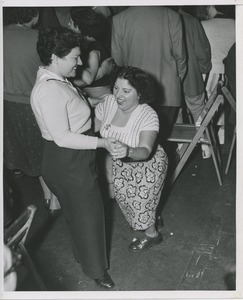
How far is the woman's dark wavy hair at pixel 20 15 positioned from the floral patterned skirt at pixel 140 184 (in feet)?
4.01

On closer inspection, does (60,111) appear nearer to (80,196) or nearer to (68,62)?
(68,62)

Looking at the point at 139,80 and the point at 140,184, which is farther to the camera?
the point at 140,184

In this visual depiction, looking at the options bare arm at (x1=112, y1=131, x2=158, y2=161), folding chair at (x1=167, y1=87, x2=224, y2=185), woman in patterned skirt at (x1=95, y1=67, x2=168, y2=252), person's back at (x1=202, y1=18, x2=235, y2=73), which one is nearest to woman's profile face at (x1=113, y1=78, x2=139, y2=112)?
woman in patterned skirt at (x1=95, y1=67, x2=168, y2=252)

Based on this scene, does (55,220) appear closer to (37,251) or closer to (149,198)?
(37,251)

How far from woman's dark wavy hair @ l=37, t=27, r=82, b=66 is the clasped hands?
553 millimetres

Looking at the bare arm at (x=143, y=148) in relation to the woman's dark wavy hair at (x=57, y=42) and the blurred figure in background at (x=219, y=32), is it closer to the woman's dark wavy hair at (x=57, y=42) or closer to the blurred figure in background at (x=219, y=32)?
the woman's dark wavy hair at (x=57, y=42)

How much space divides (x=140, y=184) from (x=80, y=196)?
552mm

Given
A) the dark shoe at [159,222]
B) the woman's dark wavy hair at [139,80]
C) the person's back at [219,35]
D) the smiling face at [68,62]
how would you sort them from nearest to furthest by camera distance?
the smiling face at [68,62], the woman's dark wavy hair at [139,80], the dark shoe at [159,222], the person's back at [219,35]

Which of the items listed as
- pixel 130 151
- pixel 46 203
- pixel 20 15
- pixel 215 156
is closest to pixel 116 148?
pixel 130 151

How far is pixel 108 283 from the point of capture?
118 inches

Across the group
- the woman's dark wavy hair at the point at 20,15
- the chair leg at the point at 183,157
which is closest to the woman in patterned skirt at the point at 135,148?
the chair leg at the point at 183,157

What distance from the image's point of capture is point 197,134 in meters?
3.91

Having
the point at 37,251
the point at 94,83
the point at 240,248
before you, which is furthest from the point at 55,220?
the point at 240,248

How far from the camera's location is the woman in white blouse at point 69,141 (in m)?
2.50
